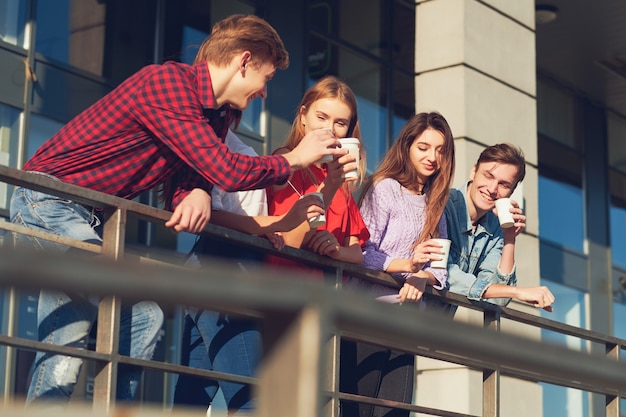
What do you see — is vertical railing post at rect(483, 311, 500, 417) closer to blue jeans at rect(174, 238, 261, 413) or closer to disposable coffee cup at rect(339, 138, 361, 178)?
disposable coffee cup at rect(339, 138, 361, 178)

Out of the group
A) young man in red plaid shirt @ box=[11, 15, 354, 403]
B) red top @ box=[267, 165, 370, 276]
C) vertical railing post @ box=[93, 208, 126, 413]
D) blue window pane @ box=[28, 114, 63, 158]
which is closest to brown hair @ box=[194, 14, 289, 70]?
young man in red plaid shirt @ box=[11, 15, 354, 403]

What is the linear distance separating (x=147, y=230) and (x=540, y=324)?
545cm

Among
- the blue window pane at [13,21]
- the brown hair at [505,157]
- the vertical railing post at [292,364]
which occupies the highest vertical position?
the blue window pane at [13,21]

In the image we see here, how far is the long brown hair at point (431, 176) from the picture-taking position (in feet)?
16.0

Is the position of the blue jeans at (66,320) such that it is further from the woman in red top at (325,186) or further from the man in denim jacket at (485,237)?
the man in denim jacket at (485,237)

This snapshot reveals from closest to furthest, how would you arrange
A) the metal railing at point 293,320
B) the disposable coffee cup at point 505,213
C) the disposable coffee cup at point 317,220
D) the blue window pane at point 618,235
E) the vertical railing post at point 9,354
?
the metal railing at point 293,320 < the disposable coffee cup at point 317,220 < the disposable coffee cup at point 505,213 < the vertical railing post at point 9,354 < the blue window pane at point 618,235

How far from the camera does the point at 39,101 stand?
31.6ft

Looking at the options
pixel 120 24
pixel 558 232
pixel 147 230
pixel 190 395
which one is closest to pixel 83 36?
pixel 120 24

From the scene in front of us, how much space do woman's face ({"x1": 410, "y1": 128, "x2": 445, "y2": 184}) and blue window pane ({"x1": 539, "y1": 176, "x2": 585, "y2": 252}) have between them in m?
11.7

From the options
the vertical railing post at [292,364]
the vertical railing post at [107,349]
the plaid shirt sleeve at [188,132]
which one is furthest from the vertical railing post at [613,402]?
the vertical railing post at [292,364]

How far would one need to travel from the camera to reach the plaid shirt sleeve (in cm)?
364

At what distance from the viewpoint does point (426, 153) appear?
4887 mm

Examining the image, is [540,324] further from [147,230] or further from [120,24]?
[120,24]

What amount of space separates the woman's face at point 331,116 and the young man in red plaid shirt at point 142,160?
0.55m
